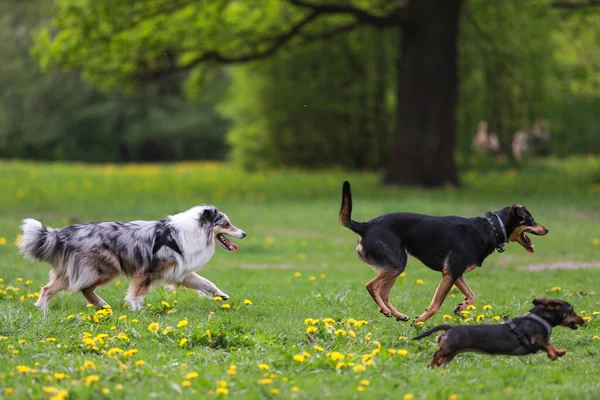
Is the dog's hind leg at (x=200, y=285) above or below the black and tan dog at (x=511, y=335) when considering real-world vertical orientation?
below

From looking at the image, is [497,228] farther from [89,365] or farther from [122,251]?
[89,365]

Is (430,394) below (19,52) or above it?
below

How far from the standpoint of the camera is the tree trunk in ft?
80.4

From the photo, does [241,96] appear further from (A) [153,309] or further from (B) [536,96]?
(A) [153,309]

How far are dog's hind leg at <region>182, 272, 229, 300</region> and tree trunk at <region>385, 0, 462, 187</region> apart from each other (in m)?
15.9

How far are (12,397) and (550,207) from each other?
17695 mm

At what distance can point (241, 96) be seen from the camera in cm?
3516

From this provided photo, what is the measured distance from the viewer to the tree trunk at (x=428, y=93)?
80.4ft

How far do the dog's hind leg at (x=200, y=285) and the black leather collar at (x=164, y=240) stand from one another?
0.44 metres

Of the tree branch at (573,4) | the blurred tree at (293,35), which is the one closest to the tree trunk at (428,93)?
the blurred tree at (293,35)

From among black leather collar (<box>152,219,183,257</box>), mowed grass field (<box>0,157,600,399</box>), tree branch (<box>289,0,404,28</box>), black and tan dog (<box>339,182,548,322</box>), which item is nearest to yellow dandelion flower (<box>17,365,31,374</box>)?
mowed grass field (<box>0,157,600,399</box>)

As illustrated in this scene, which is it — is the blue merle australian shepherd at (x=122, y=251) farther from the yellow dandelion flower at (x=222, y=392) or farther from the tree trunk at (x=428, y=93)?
the tree trunk at (x=428, y=93)

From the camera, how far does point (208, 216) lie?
9.30 m

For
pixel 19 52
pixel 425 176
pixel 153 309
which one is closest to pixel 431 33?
pixel 425 176
